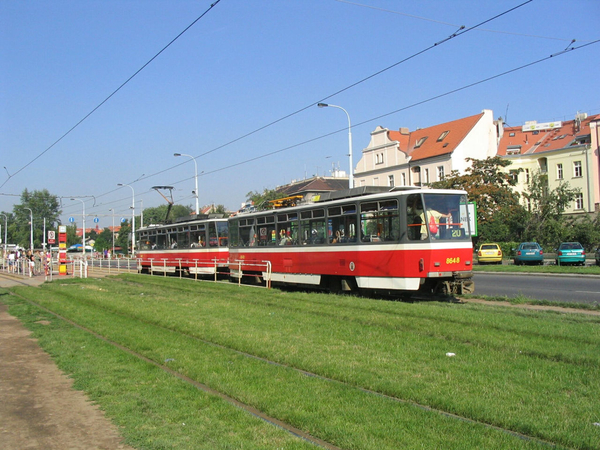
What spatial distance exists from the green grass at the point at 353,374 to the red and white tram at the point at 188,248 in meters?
15.0

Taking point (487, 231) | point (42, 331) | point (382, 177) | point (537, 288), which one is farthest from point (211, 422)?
Answer: point (382, 177)

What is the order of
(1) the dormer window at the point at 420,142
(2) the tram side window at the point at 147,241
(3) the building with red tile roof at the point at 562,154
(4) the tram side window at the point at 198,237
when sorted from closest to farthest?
(4) the tram side window at the point at 198,237 → (2) the tram side window at the point at 147,241 → (3) the building with red tile roof at the point at 562,154 → (1) the dormer window at the point at 420,142

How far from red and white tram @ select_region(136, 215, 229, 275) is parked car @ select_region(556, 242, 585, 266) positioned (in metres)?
19.3

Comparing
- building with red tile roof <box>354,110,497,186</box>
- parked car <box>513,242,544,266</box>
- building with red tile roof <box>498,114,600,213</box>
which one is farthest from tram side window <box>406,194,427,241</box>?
building with red tile roof <box>354,110,497,186</box>

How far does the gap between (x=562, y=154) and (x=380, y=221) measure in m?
52.3

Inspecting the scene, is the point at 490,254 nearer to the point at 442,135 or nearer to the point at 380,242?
the point at 380,242

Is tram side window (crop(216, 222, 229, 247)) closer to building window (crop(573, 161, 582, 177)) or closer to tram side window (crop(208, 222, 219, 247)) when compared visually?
tram side window (crop(208, 222, 219, 247))

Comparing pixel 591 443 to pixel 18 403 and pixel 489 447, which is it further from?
pixel 18 403

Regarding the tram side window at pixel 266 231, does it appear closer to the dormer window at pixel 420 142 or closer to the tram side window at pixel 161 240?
the tram side window at pixel 161 240

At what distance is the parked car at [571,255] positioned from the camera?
32500 millimetres

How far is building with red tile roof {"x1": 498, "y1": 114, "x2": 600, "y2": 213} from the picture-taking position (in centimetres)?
5691

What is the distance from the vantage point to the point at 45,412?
21.1 ft

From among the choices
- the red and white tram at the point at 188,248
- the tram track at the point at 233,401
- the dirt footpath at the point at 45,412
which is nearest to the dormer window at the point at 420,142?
the red and white tram at the point at 188,248

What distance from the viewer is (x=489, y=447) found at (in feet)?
15.5
